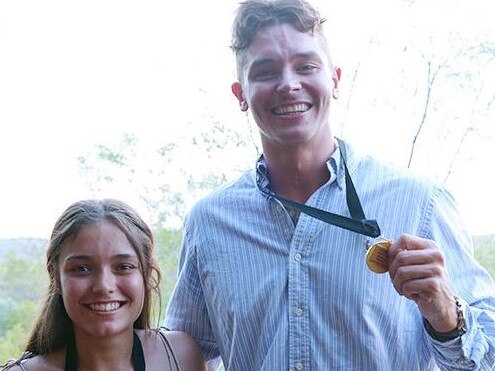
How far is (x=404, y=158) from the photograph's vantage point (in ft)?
8.44

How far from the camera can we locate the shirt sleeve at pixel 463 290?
4.04 feet

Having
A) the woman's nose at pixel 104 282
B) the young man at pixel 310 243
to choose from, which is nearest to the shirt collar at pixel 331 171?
the young man at pixel 310 243

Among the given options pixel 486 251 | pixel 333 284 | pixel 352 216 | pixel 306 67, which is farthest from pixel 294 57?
pixel 486 251

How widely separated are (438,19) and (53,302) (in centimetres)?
159

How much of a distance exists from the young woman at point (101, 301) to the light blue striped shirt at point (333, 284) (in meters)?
0.18

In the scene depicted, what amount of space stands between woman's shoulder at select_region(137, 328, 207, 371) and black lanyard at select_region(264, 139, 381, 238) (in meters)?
0.40

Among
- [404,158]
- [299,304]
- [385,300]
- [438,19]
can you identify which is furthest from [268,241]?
[438,19]

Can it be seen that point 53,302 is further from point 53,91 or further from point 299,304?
point 53,91

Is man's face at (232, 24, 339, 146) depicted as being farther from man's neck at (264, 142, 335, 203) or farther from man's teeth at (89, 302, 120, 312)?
man's teeth at (89, 302, 120, 312)

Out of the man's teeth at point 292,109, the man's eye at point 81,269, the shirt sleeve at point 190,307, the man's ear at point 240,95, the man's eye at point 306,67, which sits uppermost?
the man's eye at point 306,67

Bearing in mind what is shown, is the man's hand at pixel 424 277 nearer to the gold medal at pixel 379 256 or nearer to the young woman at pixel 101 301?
the gold medal at pixel 379 256

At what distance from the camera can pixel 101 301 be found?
1.53 metres

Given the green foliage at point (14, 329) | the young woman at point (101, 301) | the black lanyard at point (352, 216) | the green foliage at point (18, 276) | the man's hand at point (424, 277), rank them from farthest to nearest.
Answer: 1. the green foliage at point (18, 276)
2. the green foliage at point (14, 329)
3. the young woman at point (101, 301)
4. the black lanyard at point (352, 216)
5. the man's hand at point (424, 277)

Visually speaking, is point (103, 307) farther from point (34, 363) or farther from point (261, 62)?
point (261, 62)
